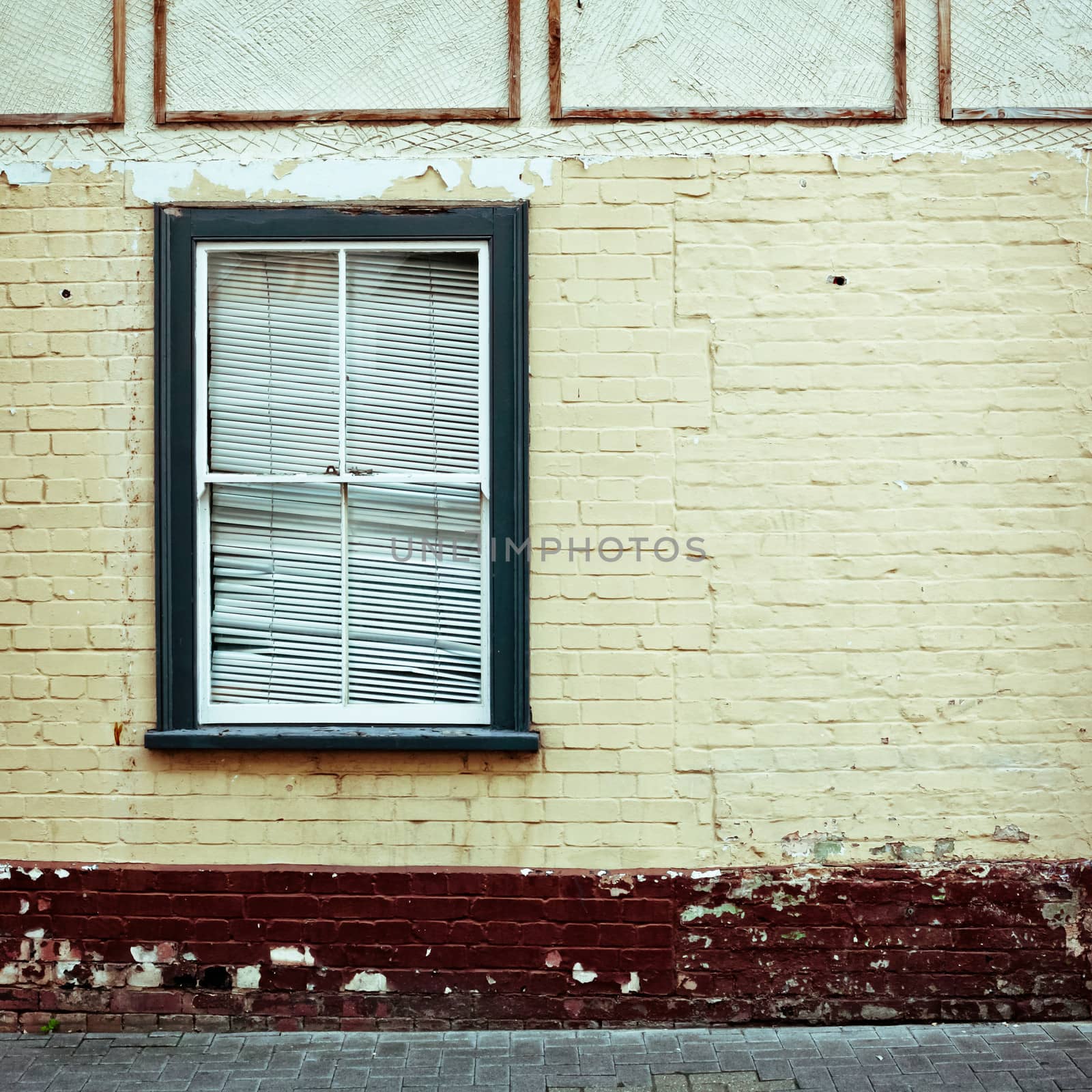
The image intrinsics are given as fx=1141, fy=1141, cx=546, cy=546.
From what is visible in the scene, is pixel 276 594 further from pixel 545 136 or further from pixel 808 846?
pixel 808 846

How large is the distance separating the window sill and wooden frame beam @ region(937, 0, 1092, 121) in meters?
2.94

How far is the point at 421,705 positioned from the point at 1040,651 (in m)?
2.45

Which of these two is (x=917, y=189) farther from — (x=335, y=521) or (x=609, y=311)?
(x=335, y=521)

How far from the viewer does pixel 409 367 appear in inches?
181

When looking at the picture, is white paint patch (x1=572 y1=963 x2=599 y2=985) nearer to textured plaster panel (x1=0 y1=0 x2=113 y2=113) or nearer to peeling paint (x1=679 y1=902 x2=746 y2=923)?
peeling paint (x1=679 y1=902 x2=746 y2=923)

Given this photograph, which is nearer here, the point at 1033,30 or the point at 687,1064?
the point at 687,1064

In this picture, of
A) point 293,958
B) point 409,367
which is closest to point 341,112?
point 409,367

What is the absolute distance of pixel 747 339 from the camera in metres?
4.49

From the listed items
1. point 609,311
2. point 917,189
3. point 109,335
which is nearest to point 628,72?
point 609,311

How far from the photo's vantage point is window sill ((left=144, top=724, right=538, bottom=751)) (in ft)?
14.5

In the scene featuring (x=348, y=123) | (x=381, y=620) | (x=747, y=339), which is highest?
(x=348, y=123)

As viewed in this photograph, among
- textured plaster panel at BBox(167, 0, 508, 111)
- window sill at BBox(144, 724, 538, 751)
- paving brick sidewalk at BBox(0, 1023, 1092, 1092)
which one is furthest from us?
textured plaster panel at BBox(167, 0, 508, 111)

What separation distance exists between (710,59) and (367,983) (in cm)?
388

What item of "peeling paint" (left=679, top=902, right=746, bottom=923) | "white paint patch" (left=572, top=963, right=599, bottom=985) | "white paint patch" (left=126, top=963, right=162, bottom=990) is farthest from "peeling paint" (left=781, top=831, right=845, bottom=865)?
"white paint patch" (left=126, top=963, right=162, bottom=990)
